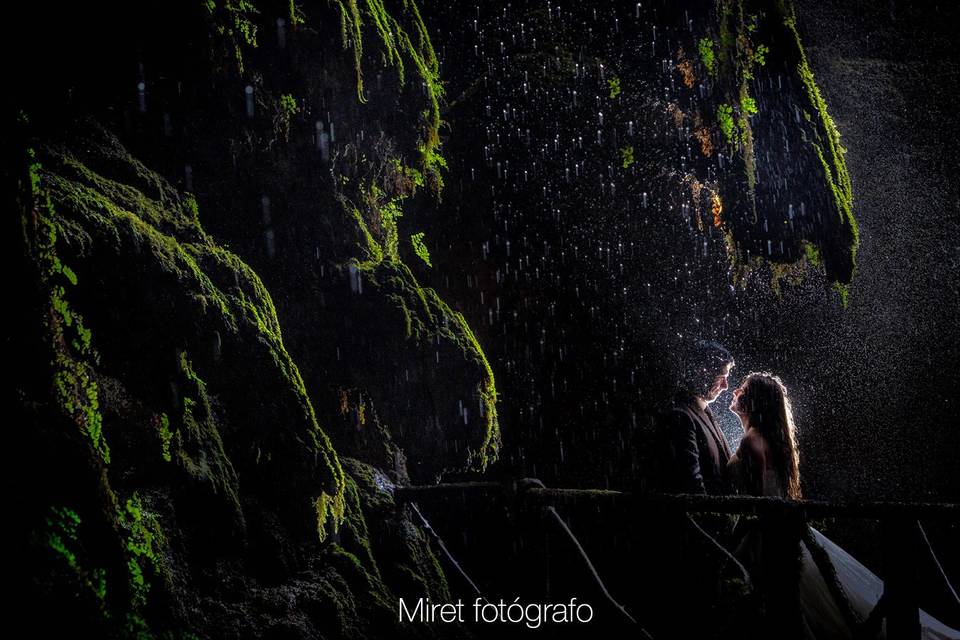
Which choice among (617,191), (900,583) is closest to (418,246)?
(617,191)

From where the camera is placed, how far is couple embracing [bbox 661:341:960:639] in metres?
2.34

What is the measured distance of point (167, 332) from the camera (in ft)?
7.26

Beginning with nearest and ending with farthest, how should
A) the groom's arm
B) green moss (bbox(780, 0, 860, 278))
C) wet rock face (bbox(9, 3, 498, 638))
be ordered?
wet rock face (bbox(9, 3, 498, 638)), the groom's arm, green moss (bbox(780, 0, 860, 278))

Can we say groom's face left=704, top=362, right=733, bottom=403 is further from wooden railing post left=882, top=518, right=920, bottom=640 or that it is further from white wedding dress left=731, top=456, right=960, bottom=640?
wooden railing post left=882, top=518, right=920, bottom=640

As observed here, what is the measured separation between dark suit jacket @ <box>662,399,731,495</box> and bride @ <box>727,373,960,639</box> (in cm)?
14

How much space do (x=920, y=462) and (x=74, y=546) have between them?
1784 centimetres

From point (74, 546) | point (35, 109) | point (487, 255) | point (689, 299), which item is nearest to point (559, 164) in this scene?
point (487, 255)

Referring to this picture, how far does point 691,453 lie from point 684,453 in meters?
0.04

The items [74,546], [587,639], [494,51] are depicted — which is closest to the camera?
[74,546]

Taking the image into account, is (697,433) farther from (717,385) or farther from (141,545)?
(141,545)

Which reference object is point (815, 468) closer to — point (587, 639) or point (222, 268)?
point (587, 639)

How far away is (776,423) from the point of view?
3.08 m

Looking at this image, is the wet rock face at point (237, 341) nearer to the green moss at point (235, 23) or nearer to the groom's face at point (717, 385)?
the green moss at point (235, 23)

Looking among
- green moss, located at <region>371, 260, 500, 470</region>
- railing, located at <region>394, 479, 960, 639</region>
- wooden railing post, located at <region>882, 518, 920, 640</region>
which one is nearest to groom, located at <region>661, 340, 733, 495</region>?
railing, located at <region>394, 479, 960, 639</region>
